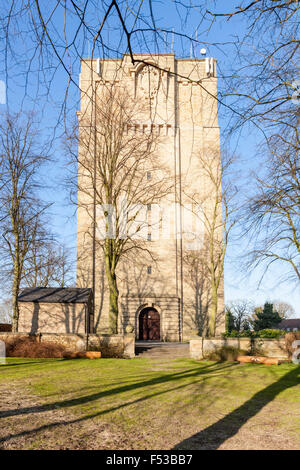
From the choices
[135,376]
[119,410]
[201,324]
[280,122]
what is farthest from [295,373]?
[201,324]

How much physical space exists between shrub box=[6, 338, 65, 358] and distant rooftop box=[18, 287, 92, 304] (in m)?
6.22

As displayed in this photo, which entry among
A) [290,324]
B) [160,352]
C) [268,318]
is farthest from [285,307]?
[160,352]

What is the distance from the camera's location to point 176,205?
3203 centimetres

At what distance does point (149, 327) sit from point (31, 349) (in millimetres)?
15715

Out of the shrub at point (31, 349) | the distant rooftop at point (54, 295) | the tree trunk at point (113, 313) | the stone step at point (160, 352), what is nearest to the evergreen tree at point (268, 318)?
the stone step at point (160, 352)

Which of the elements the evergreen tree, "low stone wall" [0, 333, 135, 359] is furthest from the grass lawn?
the evergreen tree

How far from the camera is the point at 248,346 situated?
1630 centimetres

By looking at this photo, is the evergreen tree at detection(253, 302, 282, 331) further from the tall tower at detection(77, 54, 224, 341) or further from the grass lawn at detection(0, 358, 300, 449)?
the grass lawn at detection(0, 358, 300, 449)

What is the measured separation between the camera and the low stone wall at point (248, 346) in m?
16.2

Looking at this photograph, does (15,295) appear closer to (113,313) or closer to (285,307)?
(113,313)

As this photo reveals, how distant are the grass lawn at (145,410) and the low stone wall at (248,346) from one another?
4655 mm

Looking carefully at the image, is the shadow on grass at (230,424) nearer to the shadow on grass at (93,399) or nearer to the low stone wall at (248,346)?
the shadow on grass at (93,399)

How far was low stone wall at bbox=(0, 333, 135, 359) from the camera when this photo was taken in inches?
641

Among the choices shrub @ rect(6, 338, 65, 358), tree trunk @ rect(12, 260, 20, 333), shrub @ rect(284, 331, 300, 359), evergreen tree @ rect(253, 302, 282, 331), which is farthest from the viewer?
evergreen tree @ rect(253, 302, 282, 331)
